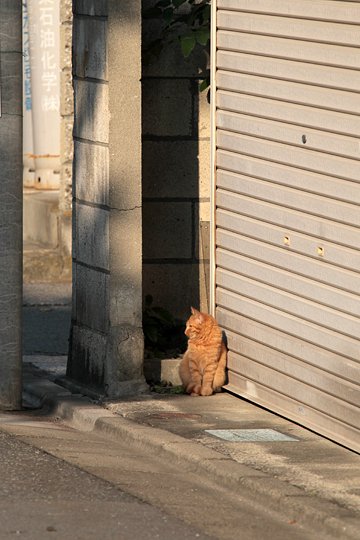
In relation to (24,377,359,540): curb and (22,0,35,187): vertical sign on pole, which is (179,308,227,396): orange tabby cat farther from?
(22,0,35,187): vertical sign on pole

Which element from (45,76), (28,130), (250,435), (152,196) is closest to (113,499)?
(250,435)

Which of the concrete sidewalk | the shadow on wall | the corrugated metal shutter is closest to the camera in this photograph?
the concrete sidewalk

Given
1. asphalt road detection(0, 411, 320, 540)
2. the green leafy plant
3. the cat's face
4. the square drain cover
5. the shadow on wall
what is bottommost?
asphalt road detection(0, 411, 320, 540)

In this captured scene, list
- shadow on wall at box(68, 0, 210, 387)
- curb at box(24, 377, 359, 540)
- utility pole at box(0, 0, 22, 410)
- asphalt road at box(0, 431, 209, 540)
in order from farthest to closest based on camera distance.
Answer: shadow on wall at box(68, 0, 210, 387) < utility pole at box(0, 0, 22, 410) < curb at box(24, 377, 359, 540) < asphalt road at box(0, 431, 209, 540)

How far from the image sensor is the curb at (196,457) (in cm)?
732

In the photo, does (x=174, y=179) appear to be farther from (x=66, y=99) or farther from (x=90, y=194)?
(x=66, y=99)

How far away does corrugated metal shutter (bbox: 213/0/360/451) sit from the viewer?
862cm

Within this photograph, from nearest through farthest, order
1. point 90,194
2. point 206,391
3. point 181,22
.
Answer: point 206,391 → point 90,194 → point 181,22

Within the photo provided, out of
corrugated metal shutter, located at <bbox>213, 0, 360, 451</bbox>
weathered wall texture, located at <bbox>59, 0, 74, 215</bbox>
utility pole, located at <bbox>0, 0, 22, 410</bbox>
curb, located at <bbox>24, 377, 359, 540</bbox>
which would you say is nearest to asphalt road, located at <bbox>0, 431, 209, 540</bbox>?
curb, located at <bbox>24, 377, 359, 540</bbox>

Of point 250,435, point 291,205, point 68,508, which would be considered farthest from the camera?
point 291,205

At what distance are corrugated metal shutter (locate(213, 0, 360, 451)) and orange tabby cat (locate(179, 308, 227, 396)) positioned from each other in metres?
0.10

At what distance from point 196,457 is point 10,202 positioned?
95.2 inches

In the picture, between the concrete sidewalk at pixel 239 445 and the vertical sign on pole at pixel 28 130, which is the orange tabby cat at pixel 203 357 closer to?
the concrete sidewalk at pixel 239 445

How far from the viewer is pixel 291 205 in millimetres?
9211
